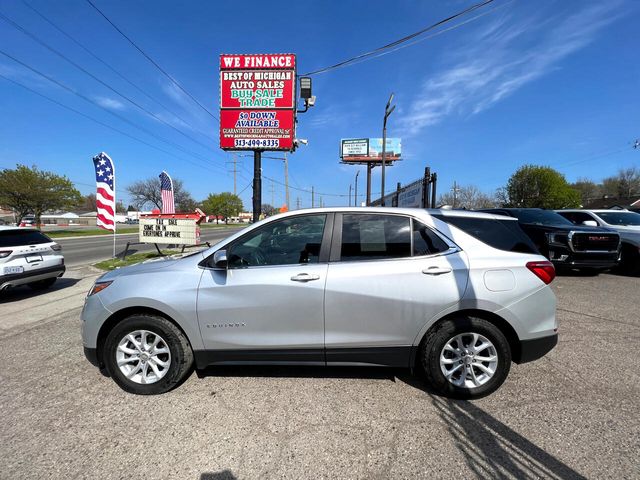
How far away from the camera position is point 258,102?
11883 millimetres

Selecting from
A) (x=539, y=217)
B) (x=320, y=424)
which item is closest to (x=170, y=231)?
(x=320, y=424)

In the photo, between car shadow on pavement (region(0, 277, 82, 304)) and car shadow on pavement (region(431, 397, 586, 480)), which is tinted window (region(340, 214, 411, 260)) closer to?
car shadow on pavement (region(431, 397, 586, 480))

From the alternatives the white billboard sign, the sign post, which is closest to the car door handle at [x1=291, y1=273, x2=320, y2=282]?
the white billboard sign

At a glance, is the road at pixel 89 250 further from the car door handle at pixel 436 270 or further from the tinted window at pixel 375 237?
the car door handle at pixel 436 270

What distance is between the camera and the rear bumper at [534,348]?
2748 millimetres

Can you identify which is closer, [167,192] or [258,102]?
[258,102]

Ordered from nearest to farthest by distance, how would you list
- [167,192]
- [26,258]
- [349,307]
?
[349,307] → [26,258] → [167,192]

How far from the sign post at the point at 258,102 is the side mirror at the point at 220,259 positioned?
10.1 m

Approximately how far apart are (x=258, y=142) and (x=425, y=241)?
10639mm

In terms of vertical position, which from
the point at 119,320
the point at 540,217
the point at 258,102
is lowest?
the point at 119,320

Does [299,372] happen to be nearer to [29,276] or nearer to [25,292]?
[29,276]

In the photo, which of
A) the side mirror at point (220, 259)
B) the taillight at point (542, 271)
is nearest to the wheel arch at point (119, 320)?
the side mirror at point (220, 259)

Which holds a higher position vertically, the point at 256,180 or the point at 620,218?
the point at 256,180

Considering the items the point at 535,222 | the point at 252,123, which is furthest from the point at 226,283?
the point at 252,123
